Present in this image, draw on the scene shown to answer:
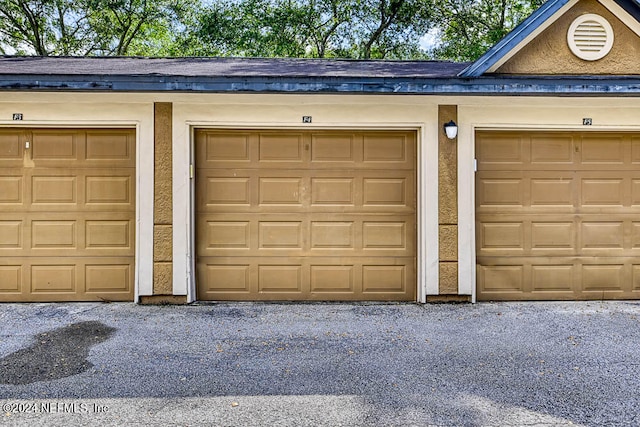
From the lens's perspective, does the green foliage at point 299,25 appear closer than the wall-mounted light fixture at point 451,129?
No

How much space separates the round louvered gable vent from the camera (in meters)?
5.47

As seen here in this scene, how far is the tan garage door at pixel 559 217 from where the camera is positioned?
5.79m

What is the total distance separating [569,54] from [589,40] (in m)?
0.27

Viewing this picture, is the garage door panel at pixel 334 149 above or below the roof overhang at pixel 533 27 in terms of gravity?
below

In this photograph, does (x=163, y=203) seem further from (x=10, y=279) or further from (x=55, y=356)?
(x=55, y=356)

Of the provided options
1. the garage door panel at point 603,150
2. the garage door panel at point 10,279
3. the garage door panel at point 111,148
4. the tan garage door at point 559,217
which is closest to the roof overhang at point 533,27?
the tan garage door at point 559,217

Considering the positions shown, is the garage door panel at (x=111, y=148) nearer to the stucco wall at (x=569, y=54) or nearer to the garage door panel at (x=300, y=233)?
the garage door panel at (x=300, y=233)

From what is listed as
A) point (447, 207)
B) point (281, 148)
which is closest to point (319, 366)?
point (447, 207)

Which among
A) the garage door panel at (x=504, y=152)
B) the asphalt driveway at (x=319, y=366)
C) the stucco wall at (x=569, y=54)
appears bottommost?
the asphalt driveway at (x=319, y=366)

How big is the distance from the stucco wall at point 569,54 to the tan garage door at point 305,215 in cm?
159

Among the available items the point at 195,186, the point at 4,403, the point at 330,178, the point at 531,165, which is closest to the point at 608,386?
the point at 531,165

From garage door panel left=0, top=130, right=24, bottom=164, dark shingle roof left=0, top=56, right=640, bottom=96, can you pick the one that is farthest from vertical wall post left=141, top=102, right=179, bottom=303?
garage door panel left=0, top=130, right=24, bottom=164

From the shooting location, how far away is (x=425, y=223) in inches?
224

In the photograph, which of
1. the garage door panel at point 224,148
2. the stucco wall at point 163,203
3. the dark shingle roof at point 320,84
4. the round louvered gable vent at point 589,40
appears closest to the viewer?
the dark shingle roof at point 320,84
